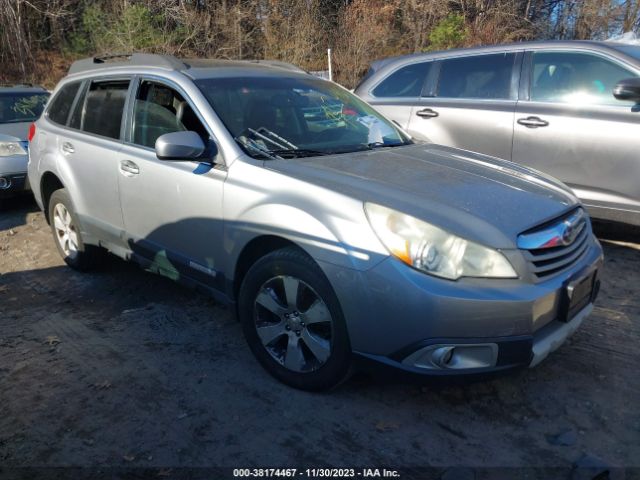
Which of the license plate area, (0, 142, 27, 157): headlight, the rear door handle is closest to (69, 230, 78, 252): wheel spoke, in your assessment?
the rear door handle

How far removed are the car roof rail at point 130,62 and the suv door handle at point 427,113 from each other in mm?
2784

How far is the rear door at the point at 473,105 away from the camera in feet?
17.3

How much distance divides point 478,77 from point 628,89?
148 centimetres

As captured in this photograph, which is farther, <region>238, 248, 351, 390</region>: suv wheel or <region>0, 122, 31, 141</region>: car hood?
<region>0, 122, 31, 141</region>: car hood

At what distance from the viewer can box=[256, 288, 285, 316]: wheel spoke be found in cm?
296

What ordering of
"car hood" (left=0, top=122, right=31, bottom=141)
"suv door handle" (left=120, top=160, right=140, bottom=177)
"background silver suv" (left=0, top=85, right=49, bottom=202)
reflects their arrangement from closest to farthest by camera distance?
"suv door handle" (left=120, top=160, right=140, bottom=177) → "background silver suv" (left=0, top=85, right=49, bottom=202) → "car hood" (left=0, top=122, right=31, bottom=141)

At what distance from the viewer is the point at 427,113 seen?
5.79 metres

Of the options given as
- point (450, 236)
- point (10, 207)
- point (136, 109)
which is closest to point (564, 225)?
point (450, 236)

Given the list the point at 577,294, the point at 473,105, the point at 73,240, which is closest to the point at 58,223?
the point at 73,240

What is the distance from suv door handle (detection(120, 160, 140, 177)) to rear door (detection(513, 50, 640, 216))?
133 inches

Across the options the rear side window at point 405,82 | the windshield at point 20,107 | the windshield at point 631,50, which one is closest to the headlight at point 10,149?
the windshield at point 20,107

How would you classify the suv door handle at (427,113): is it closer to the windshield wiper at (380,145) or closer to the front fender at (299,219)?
the windshield wiper at (380,145)

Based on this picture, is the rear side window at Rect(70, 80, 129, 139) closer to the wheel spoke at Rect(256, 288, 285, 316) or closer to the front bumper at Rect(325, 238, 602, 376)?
the wheel spoke at Rect(256, 288, 285, 316)

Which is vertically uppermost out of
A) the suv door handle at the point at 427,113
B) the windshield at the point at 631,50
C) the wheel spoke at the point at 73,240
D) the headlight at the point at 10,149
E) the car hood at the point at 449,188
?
the windshield at the point at 631,50
